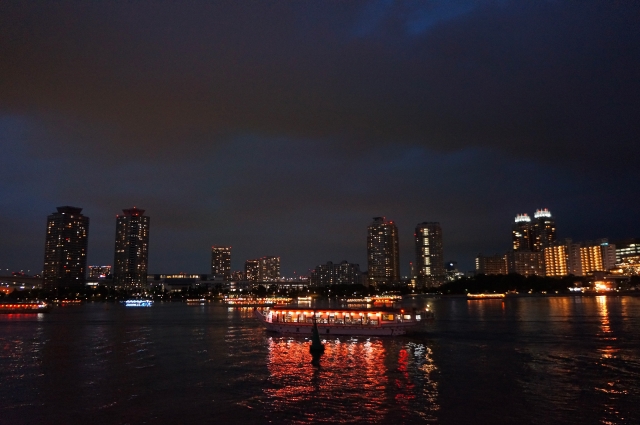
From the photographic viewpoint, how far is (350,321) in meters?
68.1

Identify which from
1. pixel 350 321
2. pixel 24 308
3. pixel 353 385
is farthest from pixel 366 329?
pixel 24 308

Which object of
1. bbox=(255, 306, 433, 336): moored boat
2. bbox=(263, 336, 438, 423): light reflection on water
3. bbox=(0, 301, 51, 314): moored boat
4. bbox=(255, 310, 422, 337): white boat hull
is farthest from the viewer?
bbox=(0, 301, 51, 314): moored boat

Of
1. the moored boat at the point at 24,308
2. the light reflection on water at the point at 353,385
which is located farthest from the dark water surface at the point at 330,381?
the moored boat at the point at 24,308

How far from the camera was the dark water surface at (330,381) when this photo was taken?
26984 mm

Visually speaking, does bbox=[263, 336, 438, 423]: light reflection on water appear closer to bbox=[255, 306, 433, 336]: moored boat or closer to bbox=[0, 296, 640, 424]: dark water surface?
bbox=[0, 296, 640, 424]: dark water surface

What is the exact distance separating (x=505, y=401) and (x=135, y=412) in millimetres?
21031

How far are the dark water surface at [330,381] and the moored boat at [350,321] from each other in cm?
505

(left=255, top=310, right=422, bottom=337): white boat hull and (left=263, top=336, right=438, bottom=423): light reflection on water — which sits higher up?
(left=255, top=310, right=422, bottom=337): white boat hull

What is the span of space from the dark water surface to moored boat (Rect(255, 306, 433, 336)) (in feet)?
16.6

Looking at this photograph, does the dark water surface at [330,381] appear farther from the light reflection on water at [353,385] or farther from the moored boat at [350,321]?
the moored boat at [350,321]

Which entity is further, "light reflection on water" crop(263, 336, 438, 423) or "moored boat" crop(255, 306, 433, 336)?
"moored boat" crop(255, 306, 433, 336)

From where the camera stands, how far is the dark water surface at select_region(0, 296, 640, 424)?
2698 centimetres

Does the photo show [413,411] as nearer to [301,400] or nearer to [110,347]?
[301,400]

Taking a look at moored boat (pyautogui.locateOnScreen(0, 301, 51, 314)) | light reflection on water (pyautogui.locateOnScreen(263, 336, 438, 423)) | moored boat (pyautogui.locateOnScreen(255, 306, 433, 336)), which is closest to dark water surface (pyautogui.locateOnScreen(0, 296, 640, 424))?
light reflection on water (pyautogui.locateOnScreen(263, 336, 438, 423))
